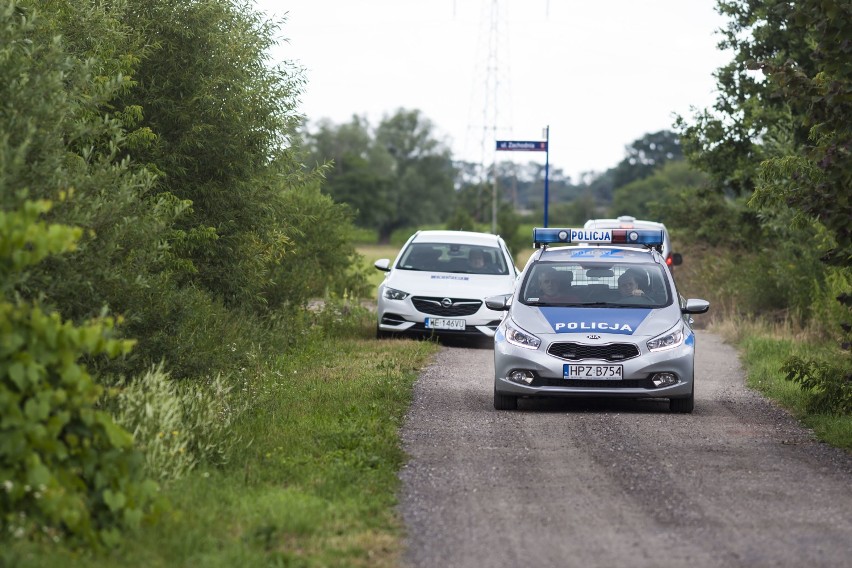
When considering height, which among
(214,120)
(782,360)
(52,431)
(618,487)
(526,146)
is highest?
(526,146)

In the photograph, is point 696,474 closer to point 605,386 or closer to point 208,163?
point 605,386

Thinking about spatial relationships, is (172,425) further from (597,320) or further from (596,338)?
(597,320)

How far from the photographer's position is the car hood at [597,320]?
43.8 feet

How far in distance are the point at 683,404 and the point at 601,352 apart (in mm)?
1041

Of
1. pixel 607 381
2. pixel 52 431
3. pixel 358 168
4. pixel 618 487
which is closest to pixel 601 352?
pixel 607 381

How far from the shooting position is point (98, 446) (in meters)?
7.20

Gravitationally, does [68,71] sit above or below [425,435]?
above

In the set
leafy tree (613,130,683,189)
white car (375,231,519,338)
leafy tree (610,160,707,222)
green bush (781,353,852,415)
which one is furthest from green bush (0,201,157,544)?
leafy tree (613,130,683,189)

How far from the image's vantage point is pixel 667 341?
1335cm

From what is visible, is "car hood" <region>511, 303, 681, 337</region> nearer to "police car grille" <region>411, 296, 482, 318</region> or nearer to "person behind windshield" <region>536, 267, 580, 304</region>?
→ "person behind windshield" <region>536, 267, 580, 304</region>

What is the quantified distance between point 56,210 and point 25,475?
308cm

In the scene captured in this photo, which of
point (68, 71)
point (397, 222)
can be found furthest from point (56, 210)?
point (397, 222)

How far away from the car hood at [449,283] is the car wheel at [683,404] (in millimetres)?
7460

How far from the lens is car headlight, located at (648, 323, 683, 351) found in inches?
522
